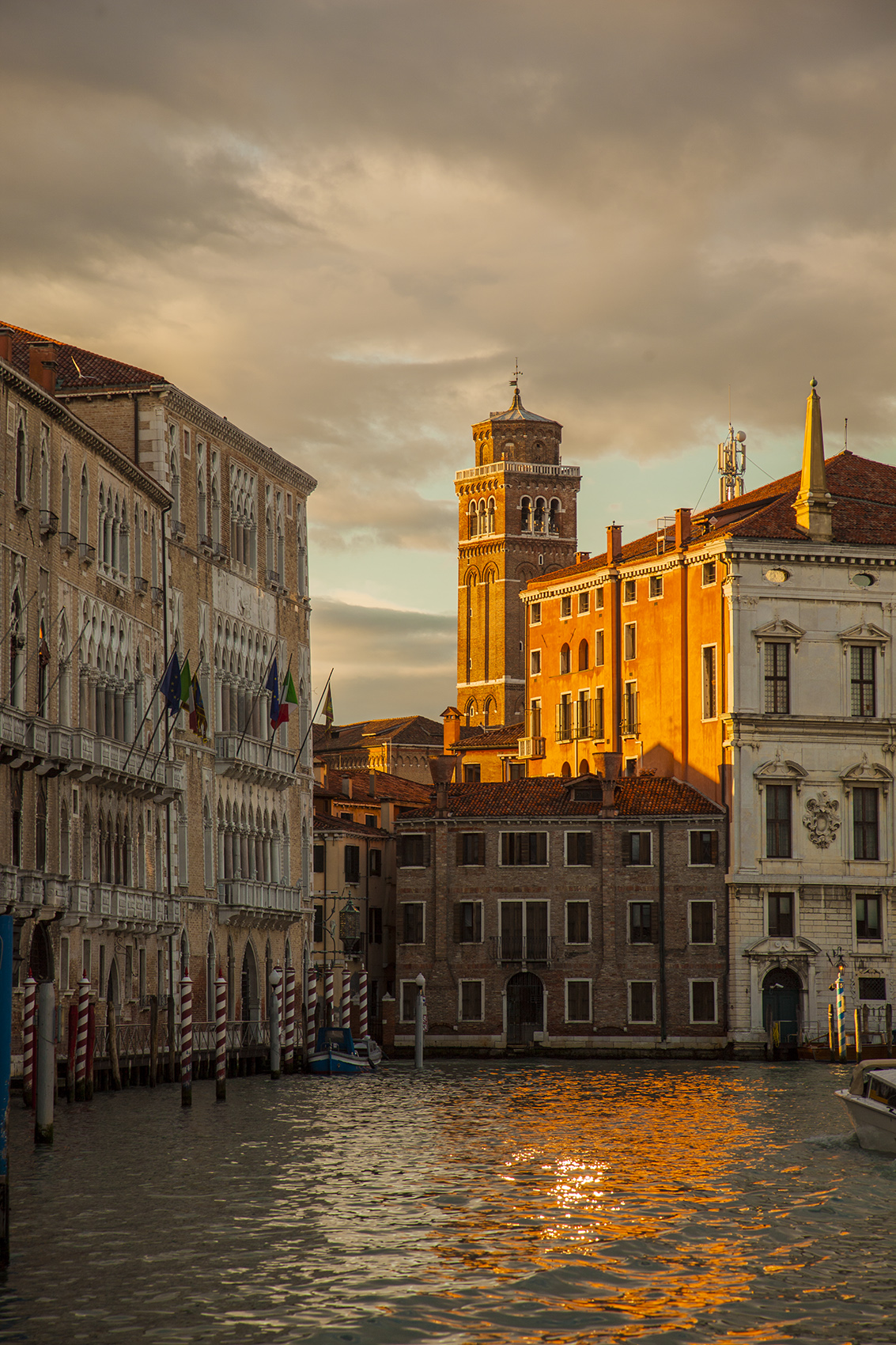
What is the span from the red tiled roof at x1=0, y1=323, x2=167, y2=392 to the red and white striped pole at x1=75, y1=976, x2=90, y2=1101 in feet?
65.6

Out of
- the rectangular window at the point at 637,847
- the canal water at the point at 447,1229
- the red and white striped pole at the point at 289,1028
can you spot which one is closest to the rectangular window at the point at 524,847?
the rectangular window at the point at 637,847

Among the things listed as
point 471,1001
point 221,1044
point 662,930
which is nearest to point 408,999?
point 471,1001

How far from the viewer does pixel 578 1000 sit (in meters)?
65.9

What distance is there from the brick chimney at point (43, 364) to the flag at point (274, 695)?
Result: 9.54 m

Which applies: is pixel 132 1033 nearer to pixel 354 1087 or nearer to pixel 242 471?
pixel 354 1087

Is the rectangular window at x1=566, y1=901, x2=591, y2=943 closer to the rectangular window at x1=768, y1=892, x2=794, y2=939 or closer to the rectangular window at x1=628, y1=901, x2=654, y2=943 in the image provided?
the rectangular window at x1=628, y1=901, x2=654, y2=943

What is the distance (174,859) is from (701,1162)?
25.9m

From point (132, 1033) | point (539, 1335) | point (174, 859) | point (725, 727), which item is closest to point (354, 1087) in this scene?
point (132, 1033)

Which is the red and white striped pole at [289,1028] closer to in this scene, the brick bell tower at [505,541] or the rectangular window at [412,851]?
the rectangular window at [412,851]

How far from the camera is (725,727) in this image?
6606cm

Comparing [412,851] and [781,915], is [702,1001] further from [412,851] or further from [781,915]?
[412,851]

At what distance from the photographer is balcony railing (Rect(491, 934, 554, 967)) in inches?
2611

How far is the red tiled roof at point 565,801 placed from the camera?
66.3 meters

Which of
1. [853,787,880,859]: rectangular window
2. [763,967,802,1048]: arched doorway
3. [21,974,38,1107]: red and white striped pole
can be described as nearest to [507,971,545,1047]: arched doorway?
[763,967,802,1048]: arched doorway
